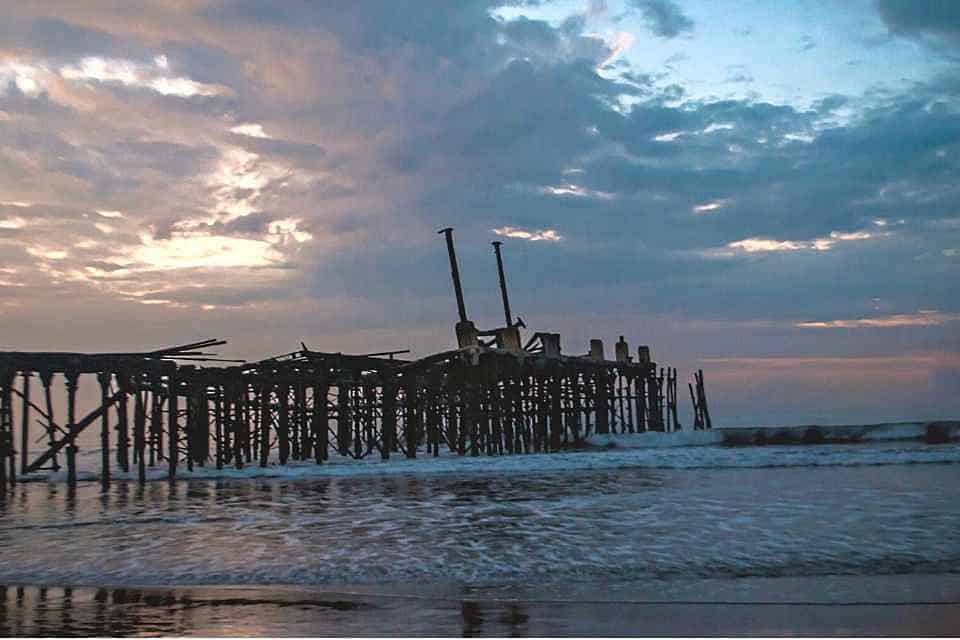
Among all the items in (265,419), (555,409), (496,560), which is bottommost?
(496,560)

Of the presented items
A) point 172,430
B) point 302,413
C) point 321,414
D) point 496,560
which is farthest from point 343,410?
point 496,560

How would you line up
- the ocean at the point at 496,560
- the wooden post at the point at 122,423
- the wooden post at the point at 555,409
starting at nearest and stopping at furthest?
the ocean at the point at 496,560
the wooden post at the point at 122,423
the wooden post at the point at 555,409

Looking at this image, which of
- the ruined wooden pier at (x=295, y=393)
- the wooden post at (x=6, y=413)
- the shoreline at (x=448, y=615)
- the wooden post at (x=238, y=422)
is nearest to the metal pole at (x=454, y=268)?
the ruined wooden pier at (x=295, y=393)

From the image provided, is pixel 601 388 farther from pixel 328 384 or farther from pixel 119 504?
pixel 119 504

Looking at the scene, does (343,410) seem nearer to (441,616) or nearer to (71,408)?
(71,408)

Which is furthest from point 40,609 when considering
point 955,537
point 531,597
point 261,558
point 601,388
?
point 601,388

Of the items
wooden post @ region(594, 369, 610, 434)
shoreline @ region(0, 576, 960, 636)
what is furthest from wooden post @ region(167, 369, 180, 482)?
wooden post @ region(594, 369, 610, 434)

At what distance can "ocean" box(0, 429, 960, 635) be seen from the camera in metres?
6.92

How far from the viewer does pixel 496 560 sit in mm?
9758

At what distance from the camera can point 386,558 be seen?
10062mm

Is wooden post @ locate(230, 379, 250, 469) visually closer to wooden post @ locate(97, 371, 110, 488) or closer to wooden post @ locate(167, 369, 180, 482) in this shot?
wooden post @ locate(167, 369, 180, 482)

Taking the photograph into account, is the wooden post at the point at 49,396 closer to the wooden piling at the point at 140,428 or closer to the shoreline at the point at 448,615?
the wooden piling at the point at 140,428

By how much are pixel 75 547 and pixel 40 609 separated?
4.00m

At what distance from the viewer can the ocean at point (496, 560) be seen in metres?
6.92
